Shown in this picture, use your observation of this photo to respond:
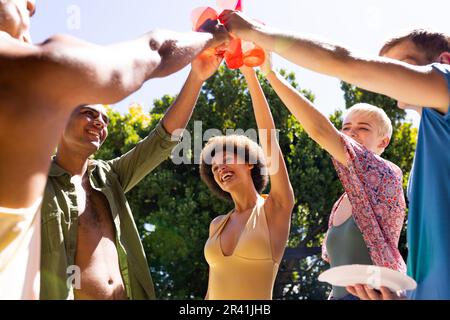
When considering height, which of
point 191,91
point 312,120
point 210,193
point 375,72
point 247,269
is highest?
point 210,193

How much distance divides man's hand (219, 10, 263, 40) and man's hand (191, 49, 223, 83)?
43cm

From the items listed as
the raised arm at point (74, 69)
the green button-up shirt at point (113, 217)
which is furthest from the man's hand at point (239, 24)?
the raised arm at point (74, 69)

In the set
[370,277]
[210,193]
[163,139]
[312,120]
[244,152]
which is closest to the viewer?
[370,277]

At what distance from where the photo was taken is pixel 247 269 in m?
3.17

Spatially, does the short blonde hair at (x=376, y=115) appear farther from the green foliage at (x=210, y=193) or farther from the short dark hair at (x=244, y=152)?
the green foliage at (x=210, y=193)

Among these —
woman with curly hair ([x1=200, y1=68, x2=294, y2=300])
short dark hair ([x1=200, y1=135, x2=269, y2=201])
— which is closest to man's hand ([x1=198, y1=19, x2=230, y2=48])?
woman with curly hair ([x1=200, y1=68, x2=294, y2=300])

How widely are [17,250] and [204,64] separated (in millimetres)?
2042

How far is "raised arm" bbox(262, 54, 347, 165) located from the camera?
2.90m

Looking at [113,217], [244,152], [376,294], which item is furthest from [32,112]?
[244,152]

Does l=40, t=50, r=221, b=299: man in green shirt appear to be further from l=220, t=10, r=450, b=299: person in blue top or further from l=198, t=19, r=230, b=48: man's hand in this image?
l=220, t=10, r=450, b=299: person in blue top

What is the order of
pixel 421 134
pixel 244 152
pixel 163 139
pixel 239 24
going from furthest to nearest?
pixel 244 152
pixel 163 139
pixel 239 24
pixel 421 134

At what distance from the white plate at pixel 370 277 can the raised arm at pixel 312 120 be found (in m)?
1.08

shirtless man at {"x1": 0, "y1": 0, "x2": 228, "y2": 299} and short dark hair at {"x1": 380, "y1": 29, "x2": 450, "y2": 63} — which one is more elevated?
short dark hair at {"x1": 380, "y1": 29, "x2": 450, "y2": 63}

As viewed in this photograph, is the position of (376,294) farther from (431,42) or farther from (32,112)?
(32,112)
